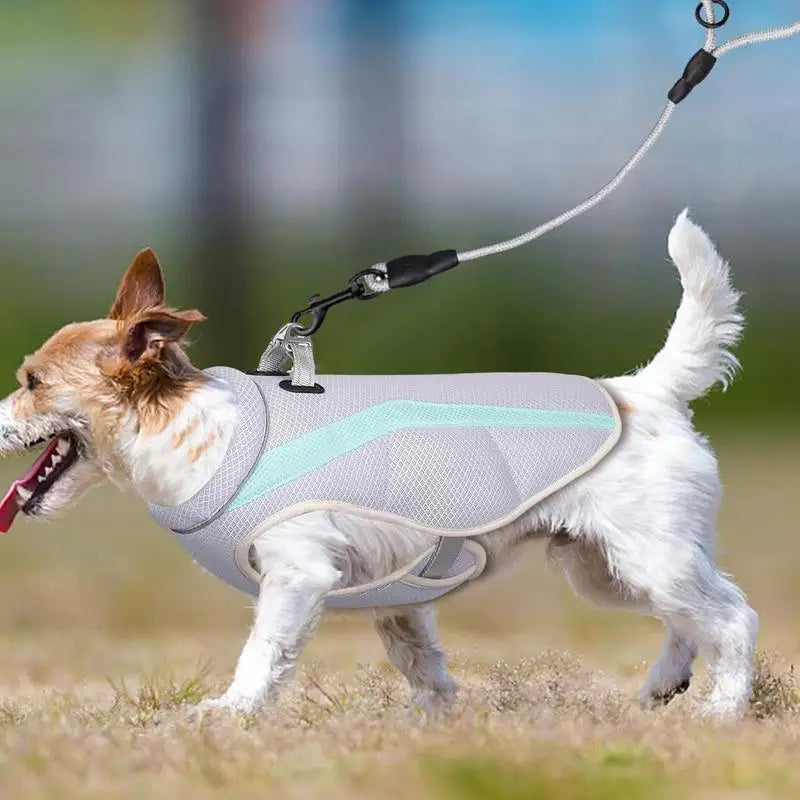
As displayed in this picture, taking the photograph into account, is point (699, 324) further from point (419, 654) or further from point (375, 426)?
point (419, 654)

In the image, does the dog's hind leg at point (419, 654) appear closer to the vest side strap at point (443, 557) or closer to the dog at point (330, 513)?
the dog at point (330, 513)

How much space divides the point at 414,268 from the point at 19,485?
4.06 feet

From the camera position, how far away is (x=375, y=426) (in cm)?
357

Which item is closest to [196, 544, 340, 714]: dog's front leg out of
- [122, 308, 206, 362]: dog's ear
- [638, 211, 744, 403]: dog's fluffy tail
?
[122, 308, 206, 362]: dog's ear

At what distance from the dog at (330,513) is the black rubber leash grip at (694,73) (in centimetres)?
36

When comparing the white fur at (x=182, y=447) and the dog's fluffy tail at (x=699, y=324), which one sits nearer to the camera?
the white fur at (x=182, y=447)

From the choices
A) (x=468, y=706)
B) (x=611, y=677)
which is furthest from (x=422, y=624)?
(x=611, y=677)

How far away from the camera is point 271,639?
3.43m

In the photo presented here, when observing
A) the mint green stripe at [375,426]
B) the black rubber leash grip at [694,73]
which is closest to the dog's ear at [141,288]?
the mint green stripe at [375,426]

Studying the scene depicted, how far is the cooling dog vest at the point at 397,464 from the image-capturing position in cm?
349

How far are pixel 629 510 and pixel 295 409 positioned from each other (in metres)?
0.93

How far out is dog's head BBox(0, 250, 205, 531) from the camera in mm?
3629

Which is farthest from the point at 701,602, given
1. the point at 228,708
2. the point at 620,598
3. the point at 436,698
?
the point at 228,708

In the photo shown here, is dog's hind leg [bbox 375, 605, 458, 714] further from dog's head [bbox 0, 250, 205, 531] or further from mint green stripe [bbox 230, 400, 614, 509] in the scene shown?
dog's head [bbox 0, 250, 205, 531]
